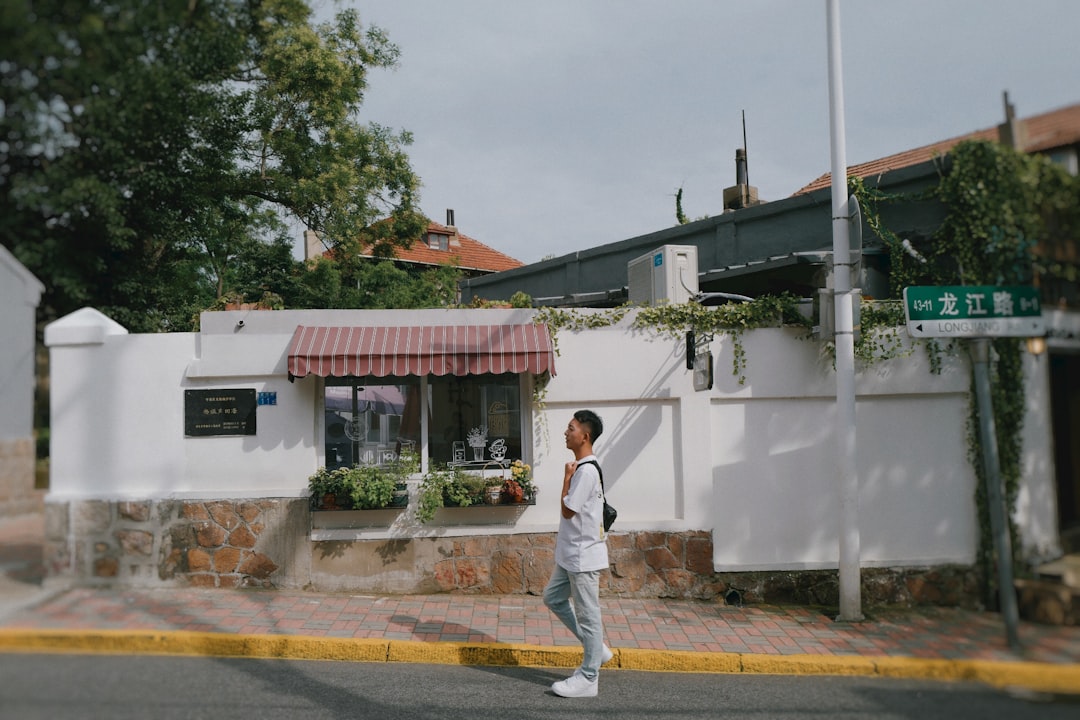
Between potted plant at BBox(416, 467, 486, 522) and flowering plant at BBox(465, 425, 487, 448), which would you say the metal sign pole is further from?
flowering plant at BBox(465, 425, 487, 448)

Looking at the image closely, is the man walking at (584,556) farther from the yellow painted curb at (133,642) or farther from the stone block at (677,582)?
the yellow painted curb at (133,642)

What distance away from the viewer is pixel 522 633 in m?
5.73

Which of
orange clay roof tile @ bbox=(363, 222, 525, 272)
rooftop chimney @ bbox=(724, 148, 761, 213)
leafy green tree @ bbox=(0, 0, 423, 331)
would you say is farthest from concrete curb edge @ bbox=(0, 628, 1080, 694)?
rooftop chimney @ bbox=(724, 148, 761, 213)

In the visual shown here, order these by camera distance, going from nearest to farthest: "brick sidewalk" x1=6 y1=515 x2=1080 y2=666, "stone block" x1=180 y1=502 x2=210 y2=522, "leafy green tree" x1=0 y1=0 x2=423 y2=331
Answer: "leafy green tree" x1=0 y1=0 x2=423 y2=331, "brick sidewalk" x1=6 y1=515 x2=1080 y2=666, "stone block" x1=180 y1=502 x2=210 y2=522

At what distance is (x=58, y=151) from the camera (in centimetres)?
91

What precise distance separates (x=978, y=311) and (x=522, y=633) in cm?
520

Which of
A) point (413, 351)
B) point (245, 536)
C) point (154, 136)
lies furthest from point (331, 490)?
point (154, 136)

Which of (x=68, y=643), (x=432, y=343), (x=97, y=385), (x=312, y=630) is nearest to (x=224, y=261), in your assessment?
(x=97, y=385)

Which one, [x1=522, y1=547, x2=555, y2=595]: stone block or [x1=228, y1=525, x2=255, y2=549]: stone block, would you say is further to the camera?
[x1=522, y1=547, x2=555, y2=595]: stone block

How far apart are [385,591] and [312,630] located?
78.7 inches

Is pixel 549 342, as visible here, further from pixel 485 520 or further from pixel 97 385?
pixel 97 385

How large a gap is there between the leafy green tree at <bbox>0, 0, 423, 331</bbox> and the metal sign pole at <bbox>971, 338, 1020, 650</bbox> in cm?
115

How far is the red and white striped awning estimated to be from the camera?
6.27 meters

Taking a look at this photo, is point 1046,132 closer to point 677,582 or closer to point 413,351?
point 413,351
